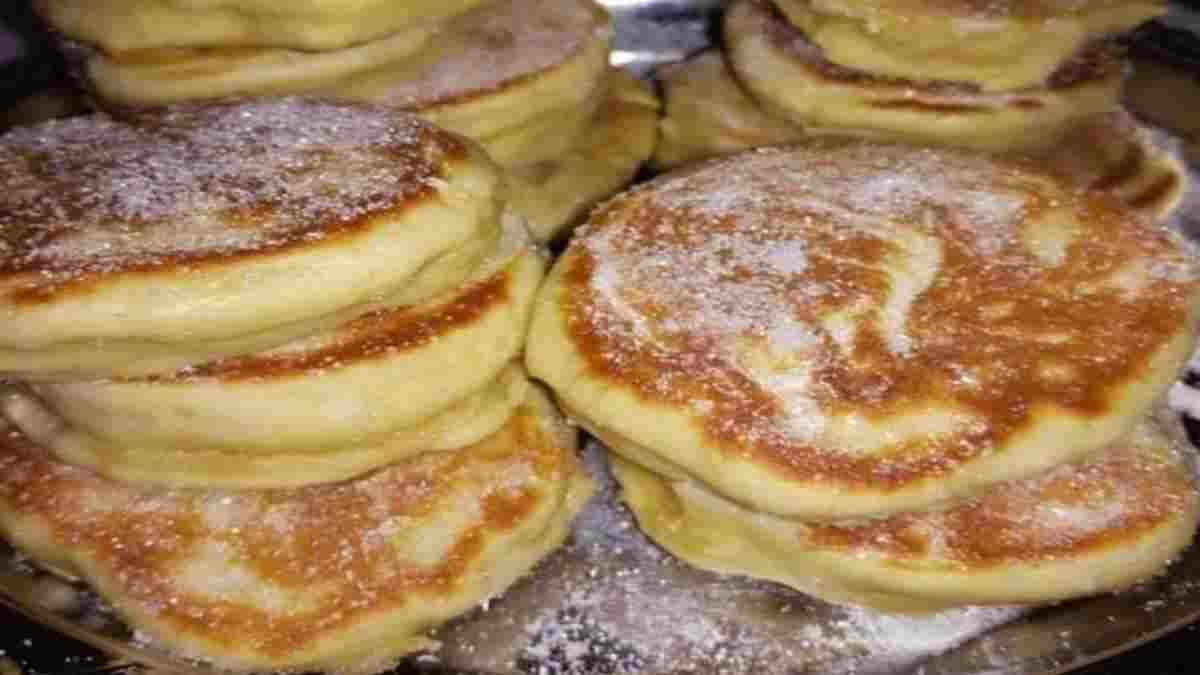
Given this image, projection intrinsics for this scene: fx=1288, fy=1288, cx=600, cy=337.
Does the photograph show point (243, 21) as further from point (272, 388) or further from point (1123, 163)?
point (1123, 163)

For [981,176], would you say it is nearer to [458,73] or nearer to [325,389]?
[458,73]

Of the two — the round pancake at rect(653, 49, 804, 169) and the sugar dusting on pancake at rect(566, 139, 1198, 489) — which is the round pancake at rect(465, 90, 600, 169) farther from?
the sugar dusting on pancake at rect(566, 139, 1198, 489)

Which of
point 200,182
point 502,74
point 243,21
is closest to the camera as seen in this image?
point 200,182

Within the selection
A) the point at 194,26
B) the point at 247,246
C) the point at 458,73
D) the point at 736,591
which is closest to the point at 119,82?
the point at 194,26

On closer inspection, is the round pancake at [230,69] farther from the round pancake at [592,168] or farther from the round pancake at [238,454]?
the round pancake at [238,454]

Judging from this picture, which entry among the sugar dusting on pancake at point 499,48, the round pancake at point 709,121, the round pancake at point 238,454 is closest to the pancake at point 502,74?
the sugar dusting on pancake at point 499,48

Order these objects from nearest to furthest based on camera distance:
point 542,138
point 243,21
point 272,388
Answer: point 272,388 → point 243,21 → point 542,138

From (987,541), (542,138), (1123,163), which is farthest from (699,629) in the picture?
(1123,163)
